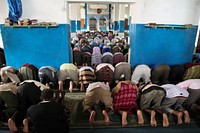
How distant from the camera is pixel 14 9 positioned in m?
3.96

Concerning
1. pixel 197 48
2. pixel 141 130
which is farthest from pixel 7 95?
pixel 197 48

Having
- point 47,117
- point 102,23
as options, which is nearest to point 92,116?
point 47,117

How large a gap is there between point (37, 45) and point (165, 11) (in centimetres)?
371

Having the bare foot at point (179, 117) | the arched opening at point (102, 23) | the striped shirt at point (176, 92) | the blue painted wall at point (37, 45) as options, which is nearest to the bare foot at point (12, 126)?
the blue painted wall at point (37, 45)

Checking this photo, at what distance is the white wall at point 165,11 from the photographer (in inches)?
171

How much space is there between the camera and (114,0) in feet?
13.8

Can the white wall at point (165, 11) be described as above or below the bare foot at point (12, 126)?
above

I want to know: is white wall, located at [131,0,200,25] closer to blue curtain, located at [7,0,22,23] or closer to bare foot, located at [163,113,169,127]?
bare foot, located at [163,113,169,127]

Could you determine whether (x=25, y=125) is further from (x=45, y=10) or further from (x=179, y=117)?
(x=45, y=10)

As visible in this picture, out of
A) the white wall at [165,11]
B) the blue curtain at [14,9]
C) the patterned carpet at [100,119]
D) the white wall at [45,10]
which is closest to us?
the patterned carpet at [100,119]

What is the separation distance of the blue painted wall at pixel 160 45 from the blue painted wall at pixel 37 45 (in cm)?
194

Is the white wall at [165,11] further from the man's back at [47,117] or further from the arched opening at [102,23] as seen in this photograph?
the arched opening at [102,23]

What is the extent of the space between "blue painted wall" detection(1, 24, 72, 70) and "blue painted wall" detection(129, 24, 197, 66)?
194 centimetres

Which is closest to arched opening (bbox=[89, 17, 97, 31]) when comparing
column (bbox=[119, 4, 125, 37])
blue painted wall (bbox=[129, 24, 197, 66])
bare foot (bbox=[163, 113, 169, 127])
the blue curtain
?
column (bbox=[119, 4, 125, 37])
